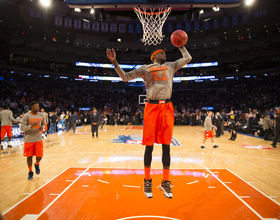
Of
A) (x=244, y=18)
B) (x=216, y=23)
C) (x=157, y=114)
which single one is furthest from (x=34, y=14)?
(x=157, y=114)

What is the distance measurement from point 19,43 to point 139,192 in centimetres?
3012

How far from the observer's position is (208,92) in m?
31.7

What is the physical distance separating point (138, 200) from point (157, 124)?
1711mm

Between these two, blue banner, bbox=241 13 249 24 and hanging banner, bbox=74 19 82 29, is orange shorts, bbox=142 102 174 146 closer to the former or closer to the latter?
blue banner, bbox=241 13 249 24

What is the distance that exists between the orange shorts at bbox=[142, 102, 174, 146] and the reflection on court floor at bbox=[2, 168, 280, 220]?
1288 millimetres

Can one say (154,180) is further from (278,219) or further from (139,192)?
(278,219)

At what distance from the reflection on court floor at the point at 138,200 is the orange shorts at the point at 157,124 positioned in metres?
1.29

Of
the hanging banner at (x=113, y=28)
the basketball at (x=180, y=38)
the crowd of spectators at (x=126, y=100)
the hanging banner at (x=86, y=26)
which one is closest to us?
the basketball at (x=180, y=38)

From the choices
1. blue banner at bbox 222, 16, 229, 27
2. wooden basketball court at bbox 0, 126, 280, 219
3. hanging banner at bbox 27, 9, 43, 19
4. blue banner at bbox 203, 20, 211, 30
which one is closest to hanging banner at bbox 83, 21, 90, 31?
hanging banner at bbox 27, 9, 43, 19

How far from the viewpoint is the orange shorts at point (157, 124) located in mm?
2740

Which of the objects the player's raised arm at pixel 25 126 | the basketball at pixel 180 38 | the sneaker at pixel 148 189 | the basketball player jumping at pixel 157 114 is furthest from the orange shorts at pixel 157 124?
the player's raised arm at pixel 25 126

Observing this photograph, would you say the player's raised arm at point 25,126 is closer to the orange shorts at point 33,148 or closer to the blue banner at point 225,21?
the orange shorts at point 33,148

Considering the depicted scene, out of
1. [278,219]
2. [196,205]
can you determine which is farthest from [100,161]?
[278,219]

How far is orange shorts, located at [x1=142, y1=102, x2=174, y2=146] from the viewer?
2740mm
